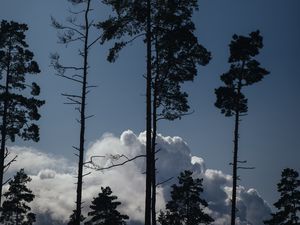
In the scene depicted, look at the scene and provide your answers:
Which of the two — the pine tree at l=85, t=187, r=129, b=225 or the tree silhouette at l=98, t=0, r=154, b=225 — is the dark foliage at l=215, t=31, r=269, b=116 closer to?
the tree silhouette at l=98, t=0, r=154, b=225

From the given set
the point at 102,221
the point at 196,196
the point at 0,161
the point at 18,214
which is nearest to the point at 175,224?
the point at 196,196

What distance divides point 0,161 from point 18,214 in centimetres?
2706

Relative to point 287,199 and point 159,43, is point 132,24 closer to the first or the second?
point 159,43

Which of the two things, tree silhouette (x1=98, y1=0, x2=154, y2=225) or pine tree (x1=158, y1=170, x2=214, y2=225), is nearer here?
tree silhouette (x1=98, y1=0, x2=154, y2=225)

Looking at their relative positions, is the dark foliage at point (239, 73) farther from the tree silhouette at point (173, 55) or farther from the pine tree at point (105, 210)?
the pine tree at point (105, 210)

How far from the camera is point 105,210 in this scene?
147ft

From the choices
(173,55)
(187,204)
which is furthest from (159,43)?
(187,204)

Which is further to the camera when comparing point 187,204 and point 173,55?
point 187,204

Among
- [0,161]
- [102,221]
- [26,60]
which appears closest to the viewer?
[0,161]

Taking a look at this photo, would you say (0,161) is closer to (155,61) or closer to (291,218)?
(155,61)

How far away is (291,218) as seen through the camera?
1481 inches

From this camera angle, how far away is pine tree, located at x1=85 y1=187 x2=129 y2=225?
44188 mm

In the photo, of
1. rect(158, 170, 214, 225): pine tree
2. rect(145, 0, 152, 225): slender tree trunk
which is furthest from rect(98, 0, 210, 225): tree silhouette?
rect(158, 170, 214, 225): pine tree

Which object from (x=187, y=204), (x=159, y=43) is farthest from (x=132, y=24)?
(x=187, y=204)
